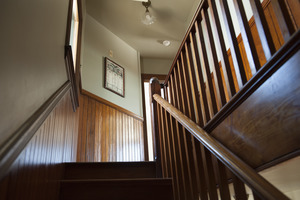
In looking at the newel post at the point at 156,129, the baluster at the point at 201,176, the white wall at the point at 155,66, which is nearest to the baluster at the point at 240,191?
the baluster at the point at 201,176

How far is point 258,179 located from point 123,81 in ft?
14.5

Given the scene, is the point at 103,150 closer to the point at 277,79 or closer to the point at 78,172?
the point at 78,172

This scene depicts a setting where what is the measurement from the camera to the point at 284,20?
1.13 meters

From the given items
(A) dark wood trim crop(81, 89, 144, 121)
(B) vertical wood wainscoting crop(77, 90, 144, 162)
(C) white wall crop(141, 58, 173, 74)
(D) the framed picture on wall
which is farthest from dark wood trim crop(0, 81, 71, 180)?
(C) white wall crop(141, 58, 173, 74)

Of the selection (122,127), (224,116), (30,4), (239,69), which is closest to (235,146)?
(224,116)

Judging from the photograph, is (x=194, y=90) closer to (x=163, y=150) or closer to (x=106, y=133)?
(x=163, y=150)

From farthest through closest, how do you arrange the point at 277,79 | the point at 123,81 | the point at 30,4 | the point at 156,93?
the point at 123,81 → the point at 156,93 → the point at 30,4 → the point at 277,79

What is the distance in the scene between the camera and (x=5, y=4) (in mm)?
989

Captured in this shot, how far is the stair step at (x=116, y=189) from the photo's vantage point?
207 cm

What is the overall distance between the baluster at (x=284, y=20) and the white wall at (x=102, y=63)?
3.48m

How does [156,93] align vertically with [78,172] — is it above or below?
above

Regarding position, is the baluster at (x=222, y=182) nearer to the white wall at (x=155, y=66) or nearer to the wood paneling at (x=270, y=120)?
the wood paneling at (x=270, y=120)

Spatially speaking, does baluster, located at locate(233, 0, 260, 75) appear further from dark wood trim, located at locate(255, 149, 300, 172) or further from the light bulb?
the light bulb

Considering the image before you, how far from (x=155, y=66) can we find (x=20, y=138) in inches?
206
